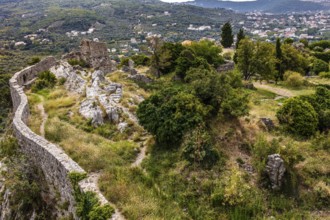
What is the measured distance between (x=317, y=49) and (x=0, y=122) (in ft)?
156

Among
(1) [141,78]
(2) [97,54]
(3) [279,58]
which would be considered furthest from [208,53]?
(2) [97,54]

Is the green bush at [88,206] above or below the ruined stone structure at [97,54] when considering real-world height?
above

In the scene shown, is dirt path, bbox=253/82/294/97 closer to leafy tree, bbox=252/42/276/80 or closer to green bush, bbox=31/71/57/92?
leafy tree, bbox=252/42/276/80

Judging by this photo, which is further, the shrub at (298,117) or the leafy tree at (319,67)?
the leafy tree at (319,67)

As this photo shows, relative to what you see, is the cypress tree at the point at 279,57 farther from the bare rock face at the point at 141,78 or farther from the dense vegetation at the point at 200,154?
the bare rock face at the point at 141,78

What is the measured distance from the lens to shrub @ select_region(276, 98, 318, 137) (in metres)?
15.4

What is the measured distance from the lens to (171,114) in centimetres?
1476

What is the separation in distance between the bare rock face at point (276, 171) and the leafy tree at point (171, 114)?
3.87 metres

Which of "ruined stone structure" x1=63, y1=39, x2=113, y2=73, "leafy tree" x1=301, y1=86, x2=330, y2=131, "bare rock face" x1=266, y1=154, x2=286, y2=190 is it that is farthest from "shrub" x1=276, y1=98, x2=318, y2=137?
"ruined stone structure" x1=63, y1=39, x2=113, y2=73

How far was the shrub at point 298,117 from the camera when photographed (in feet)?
50.6

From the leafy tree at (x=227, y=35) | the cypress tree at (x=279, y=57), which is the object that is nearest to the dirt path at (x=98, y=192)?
the cypress tree at (x=279, y=57)

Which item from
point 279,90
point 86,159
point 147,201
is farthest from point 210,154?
point 279,90

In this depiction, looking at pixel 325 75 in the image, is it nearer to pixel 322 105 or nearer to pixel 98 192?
pixel 322 105

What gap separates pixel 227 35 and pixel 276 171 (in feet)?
125
